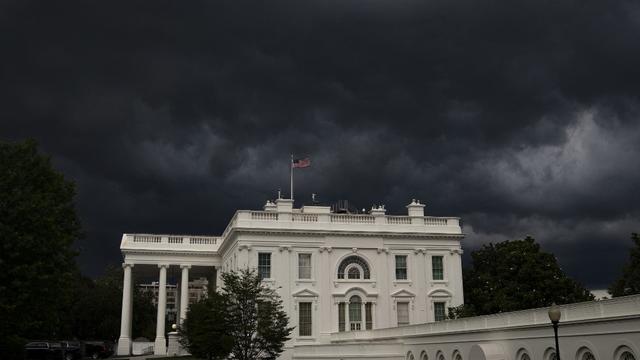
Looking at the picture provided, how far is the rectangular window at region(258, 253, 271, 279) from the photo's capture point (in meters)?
57.5

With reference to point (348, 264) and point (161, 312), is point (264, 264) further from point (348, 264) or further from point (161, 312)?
point (161, 312)

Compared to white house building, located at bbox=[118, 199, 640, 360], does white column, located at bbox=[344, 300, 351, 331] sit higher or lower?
lower

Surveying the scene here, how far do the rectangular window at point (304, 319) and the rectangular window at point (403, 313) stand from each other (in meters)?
7.99

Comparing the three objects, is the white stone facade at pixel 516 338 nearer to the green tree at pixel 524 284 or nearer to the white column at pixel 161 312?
the green tree at pixel 524 284

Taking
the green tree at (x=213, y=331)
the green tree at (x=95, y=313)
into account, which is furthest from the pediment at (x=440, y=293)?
the green tree at (x=95, y=313)

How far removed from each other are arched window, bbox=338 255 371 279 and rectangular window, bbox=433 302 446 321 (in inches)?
257

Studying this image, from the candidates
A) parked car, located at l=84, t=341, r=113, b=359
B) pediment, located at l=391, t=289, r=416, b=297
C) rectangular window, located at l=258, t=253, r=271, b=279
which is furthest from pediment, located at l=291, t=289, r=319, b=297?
parked car, located at l=84, t=341, r=113, b=359

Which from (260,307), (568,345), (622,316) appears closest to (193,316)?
(260,307)

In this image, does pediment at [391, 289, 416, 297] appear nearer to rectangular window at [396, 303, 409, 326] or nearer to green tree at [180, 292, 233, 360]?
rectangular window at [396, 303, 409, 326]

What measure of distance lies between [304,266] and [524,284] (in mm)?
18908

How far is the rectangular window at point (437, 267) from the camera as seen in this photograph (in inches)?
2427

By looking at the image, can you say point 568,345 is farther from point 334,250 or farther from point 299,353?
point 334,250

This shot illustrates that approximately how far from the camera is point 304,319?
5756cm

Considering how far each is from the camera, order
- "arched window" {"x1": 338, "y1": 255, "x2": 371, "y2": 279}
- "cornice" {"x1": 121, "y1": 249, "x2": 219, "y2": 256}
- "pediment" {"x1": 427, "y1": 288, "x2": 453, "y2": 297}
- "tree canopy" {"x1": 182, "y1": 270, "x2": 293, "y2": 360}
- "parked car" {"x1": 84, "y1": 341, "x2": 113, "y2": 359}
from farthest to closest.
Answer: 1. "cornice" {"x1": 121, "y1": 249, "x2": 219, "y2": 256}
2. "parked car" {"x1": 84, "y1": 341, "x2": 113, "y2": 359}
3. "pediment" {"x1": 427, "y1": 288, "x2": 453, "y2": 297}
4. "arched window" {"x1": 338, "y1": 255, "x2": 371, "y2": 279}
5. "tree canopy" {"x1": 182, "y1": 270, "x2": 293, "y2": 360}
